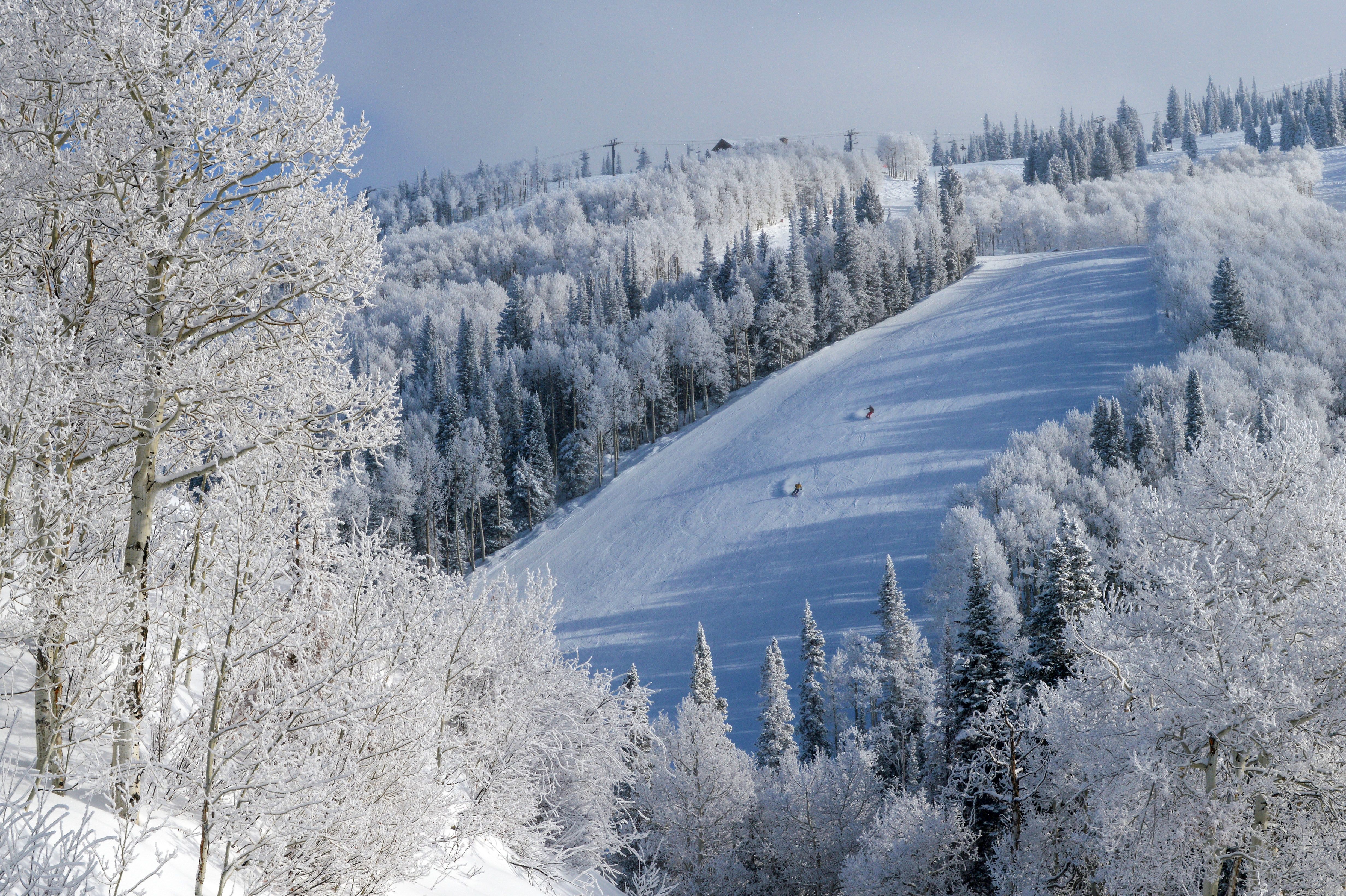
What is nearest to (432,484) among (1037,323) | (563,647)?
(563,647)

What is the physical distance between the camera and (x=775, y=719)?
41.9 m

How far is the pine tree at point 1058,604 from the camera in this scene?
92.1 ft

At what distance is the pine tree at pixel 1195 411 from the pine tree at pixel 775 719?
3163cm

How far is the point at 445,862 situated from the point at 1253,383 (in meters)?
71.9

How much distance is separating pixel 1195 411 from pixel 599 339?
61099 mm

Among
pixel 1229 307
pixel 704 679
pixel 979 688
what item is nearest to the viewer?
pixel 979 688

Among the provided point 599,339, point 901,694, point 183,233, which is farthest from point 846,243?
point 183,233

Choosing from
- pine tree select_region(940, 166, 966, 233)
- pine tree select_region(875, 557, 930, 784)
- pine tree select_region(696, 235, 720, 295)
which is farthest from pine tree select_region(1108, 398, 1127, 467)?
pine tree select_region(940, 166, 966, 233)

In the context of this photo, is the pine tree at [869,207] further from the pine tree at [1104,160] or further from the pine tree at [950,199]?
the pine tree at [1104,160]

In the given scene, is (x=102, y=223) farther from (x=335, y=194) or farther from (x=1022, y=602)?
(x=1022, y=602)

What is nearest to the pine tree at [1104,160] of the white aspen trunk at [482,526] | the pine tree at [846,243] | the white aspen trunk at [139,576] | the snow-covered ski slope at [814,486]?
the snow-covered ski slope at [814,486]

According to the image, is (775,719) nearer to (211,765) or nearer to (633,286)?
(211,765)

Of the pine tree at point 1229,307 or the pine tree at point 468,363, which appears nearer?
the pine tree at point 1229,307

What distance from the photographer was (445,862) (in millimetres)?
8844
